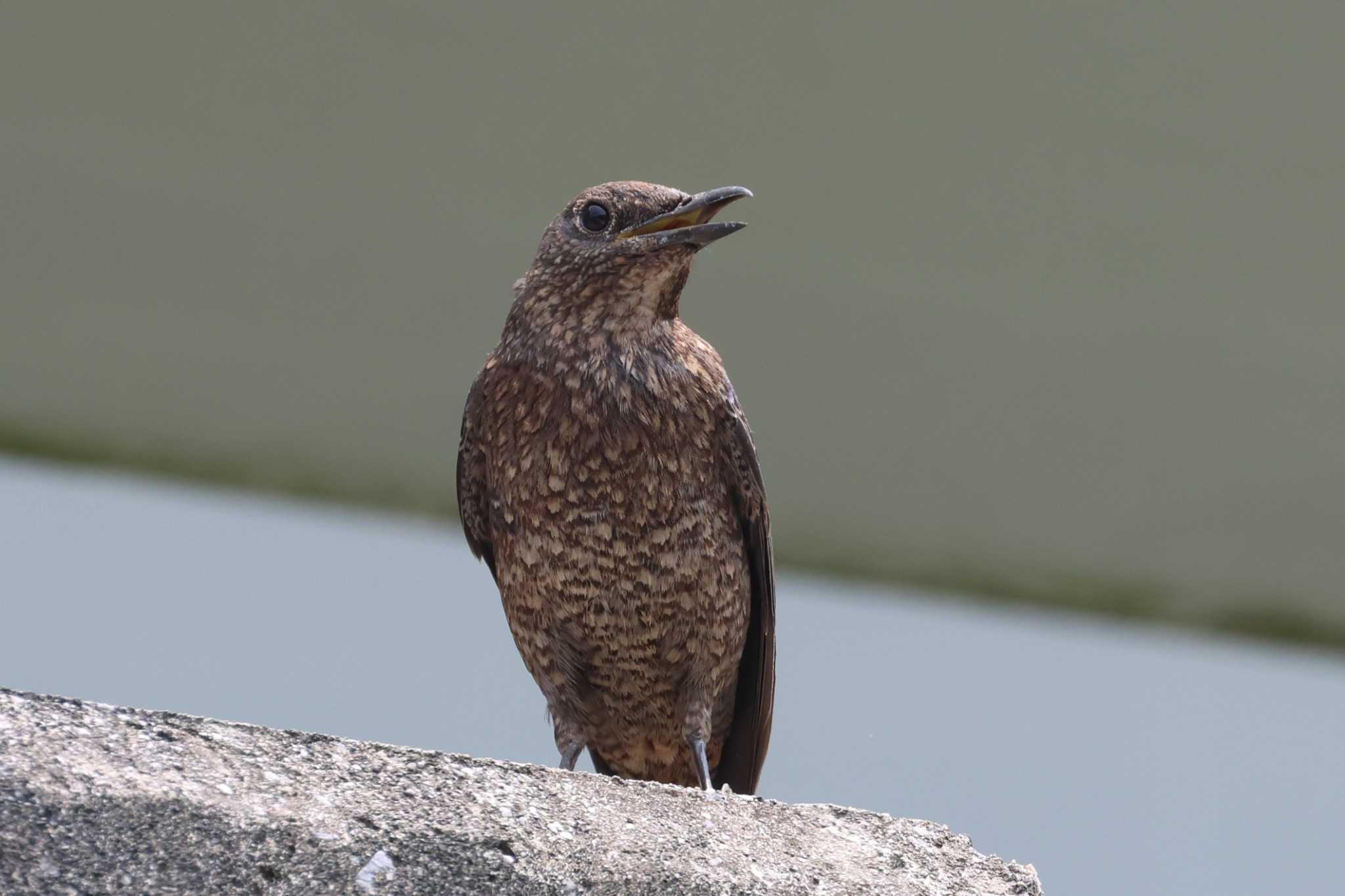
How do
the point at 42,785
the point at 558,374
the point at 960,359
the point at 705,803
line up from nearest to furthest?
the point at 42,785, the point at 705,803, the point at 558,374, the point at 960,359

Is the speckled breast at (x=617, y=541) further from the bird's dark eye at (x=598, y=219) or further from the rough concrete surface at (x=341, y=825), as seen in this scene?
the rough concrete surface at (x=341, y=825)

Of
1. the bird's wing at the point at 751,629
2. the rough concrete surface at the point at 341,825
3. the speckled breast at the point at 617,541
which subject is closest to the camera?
the rough concrete surface at the point at 341,825

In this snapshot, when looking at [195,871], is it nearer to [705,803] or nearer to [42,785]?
[42,785]

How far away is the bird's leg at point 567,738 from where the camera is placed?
111 inches

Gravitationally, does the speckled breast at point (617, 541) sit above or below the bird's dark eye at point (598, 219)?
below

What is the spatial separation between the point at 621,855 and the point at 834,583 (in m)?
3.47

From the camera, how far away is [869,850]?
197 cm

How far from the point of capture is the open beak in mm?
2631

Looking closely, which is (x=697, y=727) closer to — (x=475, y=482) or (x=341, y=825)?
(x=475, y=482)

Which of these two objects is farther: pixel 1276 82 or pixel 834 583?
pixel 834 583

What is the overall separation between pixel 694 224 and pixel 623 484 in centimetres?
47

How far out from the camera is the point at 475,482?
9.47ft

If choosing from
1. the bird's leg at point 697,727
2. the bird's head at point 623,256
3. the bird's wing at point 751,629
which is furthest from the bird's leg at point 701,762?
the bird's head at point 623,256

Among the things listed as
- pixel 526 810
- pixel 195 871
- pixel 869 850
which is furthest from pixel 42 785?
pixel 869 850
